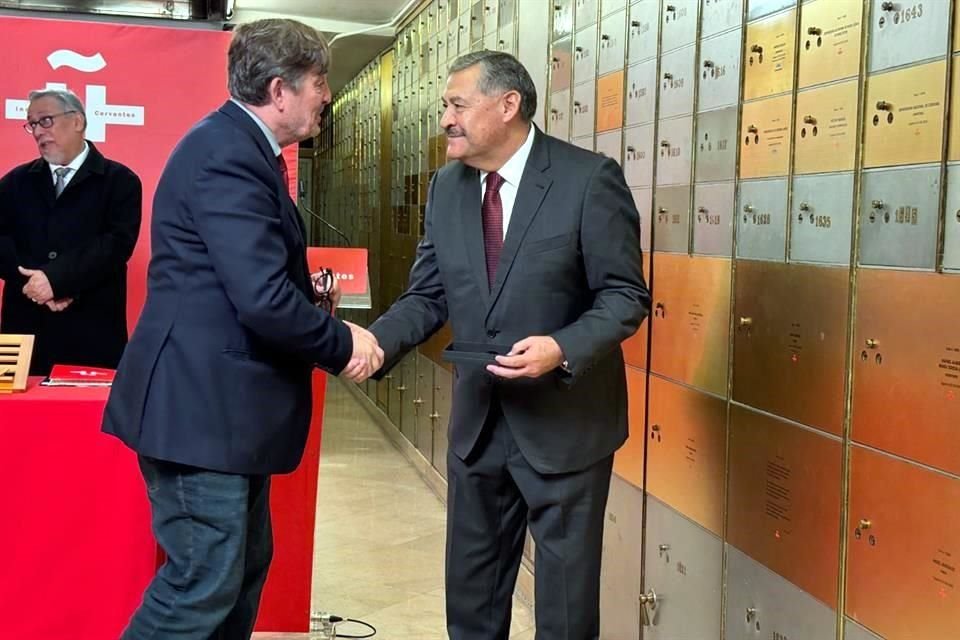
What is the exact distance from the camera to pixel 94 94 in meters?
3.35

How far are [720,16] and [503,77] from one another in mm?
502

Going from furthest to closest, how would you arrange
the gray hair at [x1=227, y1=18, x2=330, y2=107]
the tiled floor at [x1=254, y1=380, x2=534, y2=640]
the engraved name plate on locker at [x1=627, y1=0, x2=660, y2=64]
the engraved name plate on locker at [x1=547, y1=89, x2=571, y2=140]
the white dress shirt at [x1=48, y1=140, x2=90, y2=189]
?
the tiled floor at [x1=254, y1=380, x2=534, y2=640] → the engraved name plate on locker at [x1=547, y1=89, x2=571, y2=140] → the white dress shirt at [x1=48, y1=140, x2=90, y2=189] → the engraved name plate on locker at [x1=627, y1=0, x2=660, y2=64] → the gray hair at [x1=227, y1=18, x2=330, y2=107]

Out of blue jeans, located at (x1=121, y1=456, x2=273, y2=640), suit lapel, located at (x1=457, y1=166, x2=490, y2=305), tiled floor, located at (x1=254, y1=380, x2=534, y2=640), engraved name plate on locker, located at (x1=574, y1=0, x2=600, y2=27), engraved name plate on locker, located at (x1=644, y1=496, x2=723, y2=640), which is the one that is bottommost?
tiled floor, located at (x1=254, y1=380, x2=534, y2=640)

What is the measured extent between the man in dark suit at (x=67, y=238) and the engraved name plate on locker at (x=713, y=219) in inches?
62.6

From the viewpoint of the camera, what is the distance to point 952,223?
4.81 feet

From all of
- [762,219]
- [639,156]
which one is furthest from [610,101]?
[762,219]

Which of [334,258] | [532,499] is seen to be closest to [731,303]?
[532,499]

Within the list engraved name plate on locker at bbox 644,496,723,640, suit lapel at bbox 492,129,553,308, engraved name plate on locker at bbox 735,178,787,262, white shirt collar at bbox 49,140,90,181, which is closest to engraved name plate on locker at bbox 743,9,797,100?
engraved name plate on locker at bbox 735,178,787,262

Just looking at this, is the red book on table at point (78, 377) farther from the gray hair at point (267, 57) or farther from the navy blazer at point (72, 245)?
the gray hair at point (267, 57)

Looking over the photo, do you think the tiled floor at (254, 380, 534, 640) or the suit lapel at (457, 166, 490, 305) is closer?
the suit lapel at (457, 166, 490, 305)

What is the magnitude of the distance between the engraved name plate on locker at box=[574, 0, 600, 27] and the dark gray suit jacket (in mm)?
930

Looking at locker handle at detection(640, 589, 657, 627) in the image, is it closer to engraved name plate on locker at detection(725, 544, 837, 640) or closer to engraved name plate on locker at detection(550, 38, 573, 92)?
engraved name plate on locker at detection(725, 544, 837, 640)

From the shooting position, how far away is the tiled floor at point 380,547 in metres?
3.14

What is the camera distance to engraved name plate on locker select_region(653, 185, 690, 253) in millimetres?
2312
